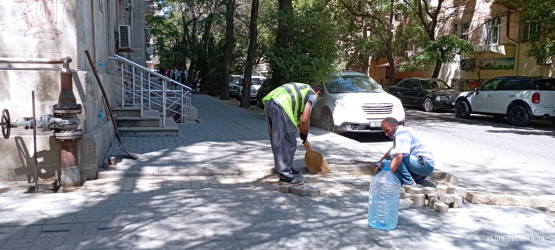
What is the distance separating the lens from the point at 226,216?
4828 mm

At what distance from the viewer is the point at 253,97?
73.0 ft

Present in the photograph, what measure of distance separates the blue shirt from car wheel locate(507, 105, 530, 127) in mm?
10463

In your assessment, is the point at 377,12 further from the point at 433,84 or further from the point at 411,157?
the point at 411,157

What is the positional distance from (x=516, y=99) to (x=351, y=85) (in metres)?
6.38

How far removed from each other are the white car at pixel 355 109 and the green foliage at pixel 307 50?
0.81 metres

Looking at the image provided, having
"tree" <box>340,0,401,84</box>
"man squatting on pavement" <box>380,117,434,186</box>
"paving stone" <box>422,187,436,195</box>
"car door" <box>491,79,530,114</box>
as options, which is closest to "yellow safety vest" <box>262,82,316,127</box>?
"man squatting on pavement" <box>380,117,434,186</box>

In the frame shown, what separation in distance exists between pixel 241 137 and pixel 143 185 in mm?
4009

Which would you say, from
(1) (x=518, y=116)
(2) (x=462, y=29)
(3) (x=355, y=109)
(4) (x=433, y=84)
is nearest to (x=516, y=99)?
(1) (x=518, y=116)

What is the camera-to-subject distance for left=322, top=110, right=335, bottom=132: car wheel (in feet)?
37.2

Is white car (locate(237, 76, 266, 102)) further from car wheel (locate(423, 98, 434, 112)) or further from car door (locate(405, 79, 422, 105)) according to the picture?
car wheel (locate(423, 98, 434, 112))

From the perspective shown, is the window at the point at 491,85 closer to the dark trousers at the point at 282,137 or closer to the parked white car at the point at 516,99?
the parked white car at the point at 516,99

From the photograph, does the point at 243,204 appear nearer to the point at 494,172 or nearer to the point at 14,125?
the point at 14,125

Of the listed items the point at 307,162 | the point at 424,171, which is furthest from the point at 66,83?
the point at 424,171

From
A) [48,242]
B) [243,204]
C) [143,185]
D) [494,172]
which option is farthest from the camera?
[494,172]
